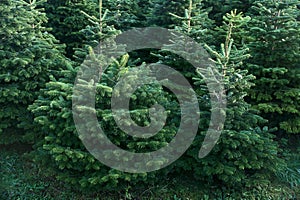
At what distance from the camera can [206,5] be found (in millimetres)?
6391

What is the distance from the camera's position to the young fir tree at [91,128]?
11.9 feet

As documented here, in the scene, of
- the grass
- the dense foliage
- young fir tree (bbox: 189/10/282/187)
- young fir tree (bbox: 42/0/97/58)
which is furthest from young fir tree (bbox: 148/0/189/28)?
the grass

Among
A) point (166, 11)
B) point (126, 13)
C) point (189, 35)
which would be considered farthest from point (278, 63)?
point (126, 13)

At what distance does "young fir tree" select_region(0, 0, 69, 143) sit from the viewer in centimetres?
434

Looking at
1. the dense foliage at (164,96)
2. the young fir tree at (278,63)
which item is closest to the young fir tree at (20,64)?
the dense foliage at (164,96)

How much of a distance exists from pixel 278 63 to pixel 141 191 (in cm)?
265

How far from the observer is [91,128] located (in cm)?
358

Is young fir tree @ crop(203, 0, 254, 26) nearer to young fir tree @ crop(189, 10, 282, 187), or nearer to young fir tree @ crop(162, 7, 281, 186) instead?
young fir tree @ crop(162, 7, 281, 186)

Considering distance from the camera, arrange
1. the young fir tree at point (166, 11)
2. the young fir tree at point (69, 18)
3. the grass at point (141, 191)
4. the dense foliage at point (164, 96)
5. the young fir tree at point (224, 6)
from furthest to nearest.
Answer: the young fir tree at point (224, 6), the young fir tree at point (69, 18), the young fir tree at point (166, 11), the grass at point (141, 191), the dense foliage at point (164, 96)

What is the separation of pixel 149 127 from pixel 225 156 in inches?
40.6

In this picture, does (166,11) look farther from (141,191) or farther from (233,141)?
(141,191)

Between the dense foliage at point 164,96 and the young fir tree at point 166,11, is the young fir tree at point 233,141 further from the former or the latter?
the young fir tree at point 166,11

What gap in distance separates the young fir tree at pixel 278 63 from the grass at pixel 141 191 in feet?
3.23

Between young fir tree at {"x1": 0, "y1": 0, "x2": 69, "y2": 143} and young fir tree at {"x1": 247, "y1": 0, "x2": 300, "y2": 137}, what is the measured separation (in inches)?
111
